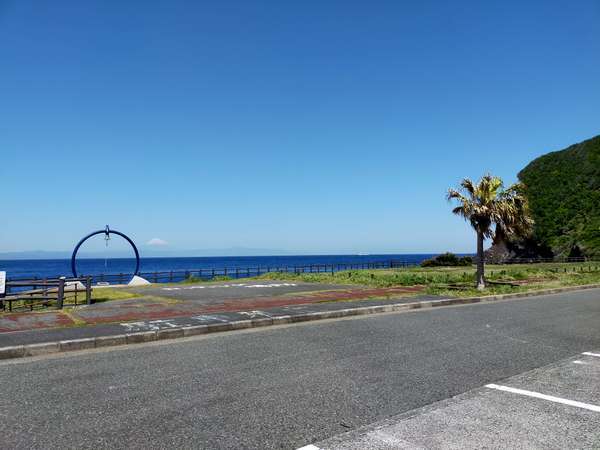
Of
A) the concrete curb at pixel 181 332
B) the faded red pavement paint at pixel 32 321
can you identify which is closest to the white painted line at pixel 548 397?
the concrete curb at pixel 181 332

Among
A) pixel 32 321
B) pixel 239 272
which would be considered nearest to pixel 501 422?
pixel 32 321

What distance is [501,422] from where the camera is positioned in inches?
188

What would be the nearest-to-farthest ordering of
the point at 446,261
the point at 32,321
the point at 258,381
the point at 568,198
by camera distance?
the point at 258,381 → the point at 32,321 → the point at 446,261 → the point at 568,198

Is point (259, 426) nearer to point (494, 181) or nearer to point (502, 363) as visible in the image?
point (502, 363)

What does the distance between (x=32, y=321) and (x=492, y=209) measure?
1810 cm

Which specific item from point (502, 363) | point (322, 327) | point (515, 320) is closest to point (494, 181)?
point (515, 320)

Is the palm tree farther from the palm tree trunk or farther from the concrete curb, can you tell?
the concrete curb

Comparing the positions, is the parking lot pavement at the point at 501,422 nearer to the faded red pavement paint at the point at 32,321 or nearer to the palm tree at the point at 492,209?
the faded red pavement paint at the point at 32,321

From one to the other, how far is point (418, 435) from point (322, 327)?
6734 mm

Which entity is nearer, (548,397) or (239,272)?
(548,397)

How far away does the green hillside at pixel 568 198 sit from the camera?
2753 inches

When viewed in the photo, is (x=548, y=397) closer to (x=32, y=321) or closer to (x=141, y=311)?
(x=141, y=311)

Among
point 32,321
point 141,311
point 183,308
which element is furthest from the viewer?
point 183,308

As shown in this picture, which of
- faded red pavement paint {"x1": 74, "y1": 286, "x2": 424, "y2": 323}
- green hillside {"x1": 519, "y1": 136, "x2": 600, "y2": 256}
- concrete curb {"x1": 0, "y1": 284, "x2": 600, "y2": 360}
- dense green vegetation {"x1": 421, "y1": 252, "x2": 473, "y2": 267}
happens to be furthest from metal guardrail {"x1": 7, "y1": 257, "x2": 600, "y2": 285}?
green hillside {"x1": 519, "y1": 136, "x2": 600, "y2": 256}
